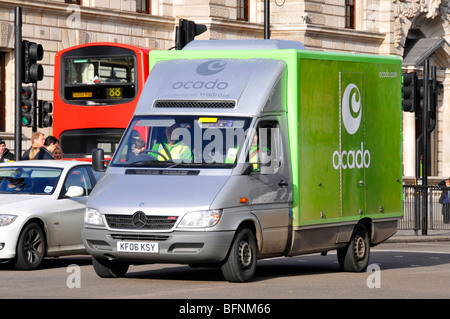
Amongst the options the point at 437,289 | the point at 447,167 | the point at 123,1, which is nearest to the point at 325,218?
the point at 437,289

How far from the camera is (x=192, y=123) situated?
13969 millimetres

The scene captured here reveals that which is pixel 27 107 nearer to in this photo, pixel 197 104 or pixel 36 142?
pixel 36 142

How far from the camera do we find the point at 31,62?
20.8m

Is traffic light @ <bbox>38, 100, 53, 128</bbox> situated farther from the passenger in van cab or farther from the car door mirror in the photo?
the passenger in van cab

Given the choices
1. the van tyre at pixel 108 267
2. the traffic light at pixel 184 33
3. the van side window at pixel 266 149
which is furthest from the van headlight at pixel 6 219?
the traffic light at pixel 184 33

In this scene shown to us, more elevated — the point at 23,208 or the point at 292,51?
the point at 292,51

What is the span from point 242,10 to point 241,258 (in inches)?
1162

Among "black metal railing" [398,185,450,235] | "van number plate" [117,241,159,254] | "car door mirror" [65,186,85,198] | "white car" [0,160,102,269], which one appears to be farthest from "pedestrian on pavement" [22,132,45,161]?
"black metal railing" [398,185,450,235]

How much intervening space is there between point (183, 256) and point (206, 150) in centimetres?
135

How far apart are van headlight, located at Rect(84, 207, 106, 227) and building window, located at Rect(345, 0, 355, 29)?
33711 millimetres

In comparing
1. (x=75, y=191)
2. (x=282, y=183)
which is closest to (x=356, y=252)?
(x=282, y=183)

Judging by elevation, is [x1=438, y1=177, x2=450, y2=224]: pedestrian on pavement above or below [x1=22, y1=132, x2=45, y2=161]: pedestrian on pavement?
below

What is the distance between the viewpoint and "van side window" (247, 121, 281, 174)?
543 inches

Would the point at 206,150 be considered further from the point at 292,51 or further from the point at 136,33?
the point at 136,33
